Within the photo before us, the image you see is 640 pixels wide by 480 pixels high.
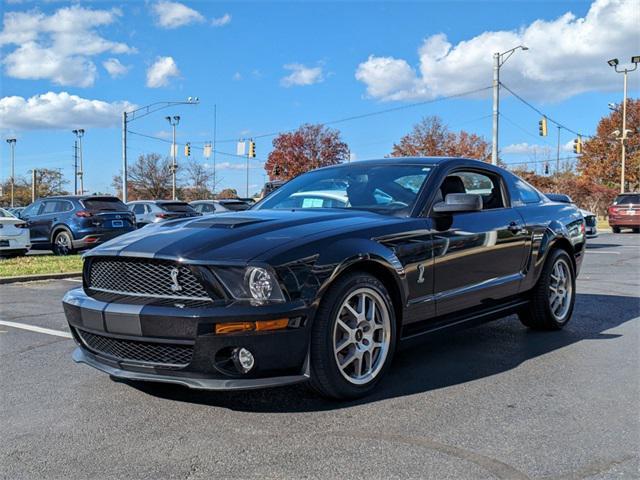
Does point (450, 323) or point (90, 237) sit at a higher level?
point (90, 237)

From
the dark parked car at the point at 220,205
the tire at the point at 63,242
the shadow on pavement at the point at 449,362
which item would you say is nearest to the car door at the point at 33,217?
the tire at the point at 63,242

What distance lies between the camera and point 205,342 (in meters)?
3.17

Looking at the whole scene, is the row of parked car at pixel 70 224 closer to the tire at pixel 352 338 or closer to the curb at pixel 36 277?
the curb at pixel 36 277

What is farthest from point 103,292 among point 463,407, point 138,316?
point 463,407

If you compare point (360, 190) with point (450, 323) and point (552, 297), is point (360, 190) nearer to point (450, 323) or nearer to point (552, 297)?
point (450, 323)

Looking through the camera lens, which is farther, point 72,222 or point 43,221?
point 43,221

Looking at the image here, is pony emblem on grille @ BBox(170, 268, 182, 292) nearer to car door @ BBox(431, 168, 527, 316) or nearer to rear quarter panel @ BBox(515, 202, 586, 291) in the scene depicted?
car door @ BBox(431, 168, 527, 316)

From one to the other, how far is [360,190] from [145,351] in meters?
2.11

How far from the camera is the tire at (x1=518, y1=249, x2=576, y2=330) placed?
18.2ft

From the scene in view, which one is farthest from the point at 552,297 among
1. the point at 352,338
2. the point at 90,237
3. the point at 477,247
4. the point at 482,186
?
the point at 90,237

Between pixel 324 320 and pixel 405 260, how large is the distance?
837 millimetres

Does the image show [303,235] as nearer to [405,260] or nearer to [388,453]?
[405,260]

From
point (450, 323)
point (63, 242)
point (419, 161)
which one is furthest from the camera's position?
point (63, 242)

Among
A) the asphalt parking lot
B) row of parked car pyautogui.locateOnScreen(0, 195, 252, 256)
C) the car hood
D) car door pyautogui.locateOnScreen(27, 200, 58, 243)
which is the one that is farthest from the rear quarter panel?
car door pyautogui.locateOnScreen(27, 200, 58, 243)
